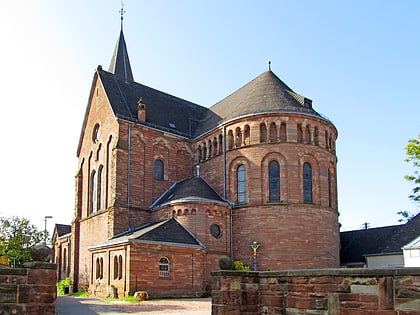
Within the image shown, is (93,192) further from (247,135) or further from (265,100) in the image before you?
(265,100)

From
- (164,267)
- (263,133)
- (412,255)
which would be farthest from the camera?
(263,133)

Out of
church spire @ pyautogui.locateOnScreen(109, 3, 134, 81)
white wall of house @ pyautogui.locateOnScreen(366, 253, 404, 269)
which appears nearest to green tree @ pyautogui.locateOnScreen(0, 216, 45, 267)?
church spire @ pyautogui.locateOnScreen(109, 3, 134, 81)

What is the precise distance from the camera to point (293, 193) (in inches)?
1328

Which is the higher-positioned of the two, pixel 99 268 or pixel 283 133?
pixel 283 133

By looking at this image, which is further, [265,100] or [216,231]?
[265,100]

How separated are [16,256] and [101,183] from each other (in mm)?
14204

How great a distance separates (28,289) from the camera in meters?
11.9

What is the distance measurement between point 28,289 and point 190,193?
22.5 m

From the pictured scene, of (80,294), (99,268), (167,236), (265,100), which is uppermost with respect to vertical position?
(265,100)

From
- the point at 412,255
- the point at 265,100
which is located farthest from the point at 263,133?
the point at 412,255

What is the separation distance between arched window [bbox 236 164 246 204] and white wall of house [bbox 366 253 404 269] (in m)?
10.9

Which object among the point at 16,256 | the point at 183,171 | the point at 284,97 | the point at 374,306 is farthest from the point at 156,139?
the point at 374,306

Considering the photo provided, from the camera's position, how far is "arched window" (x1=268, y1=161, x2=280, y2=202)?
34.0m

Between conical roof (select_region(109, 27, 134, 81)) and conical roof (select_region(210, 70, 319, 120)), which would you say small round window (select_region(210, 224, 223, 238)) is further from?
conical roof (select_region(109, 27, 134, 81))
